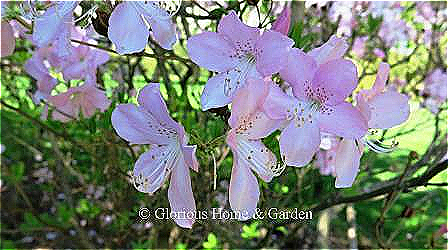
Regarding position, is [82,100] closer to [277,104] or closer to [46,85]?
[46,85]

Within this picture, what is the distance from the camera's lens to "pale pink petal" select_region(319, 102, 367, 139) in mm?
741

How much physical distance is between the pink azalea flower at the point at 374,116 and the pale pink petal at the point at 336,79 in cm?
7

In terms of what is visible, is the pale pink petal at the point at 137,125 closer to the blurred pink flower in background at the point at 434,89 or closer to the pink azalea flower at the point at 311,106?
the pink azalea flower at the point at 311,106

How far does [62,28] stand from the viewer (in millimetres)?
848

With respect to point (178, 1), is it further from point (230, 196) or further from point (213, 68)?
point (230, 196)

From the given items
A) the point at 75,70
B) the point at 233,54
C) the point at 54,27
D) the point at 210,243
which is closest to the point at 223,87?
the point at 233,54

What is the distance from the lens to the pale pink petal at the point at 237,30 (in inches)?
30.0

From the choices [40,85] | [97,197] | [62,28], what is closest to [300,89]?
[62,28]

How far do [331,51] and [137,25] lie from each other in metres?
0.26

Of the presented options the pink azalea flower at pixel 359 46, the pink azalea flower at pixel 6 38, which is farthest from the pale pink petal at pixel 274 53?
the pink azalea flower at pixel 359 46

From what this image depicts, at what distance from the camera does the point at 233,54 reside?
0.79 m

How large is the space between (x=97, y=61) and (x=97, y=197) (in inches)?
77.0

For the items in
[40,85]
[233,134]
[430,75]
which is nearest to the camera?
[233,134]

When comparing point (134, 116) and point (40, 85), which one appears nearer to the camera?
point (134, 116)
